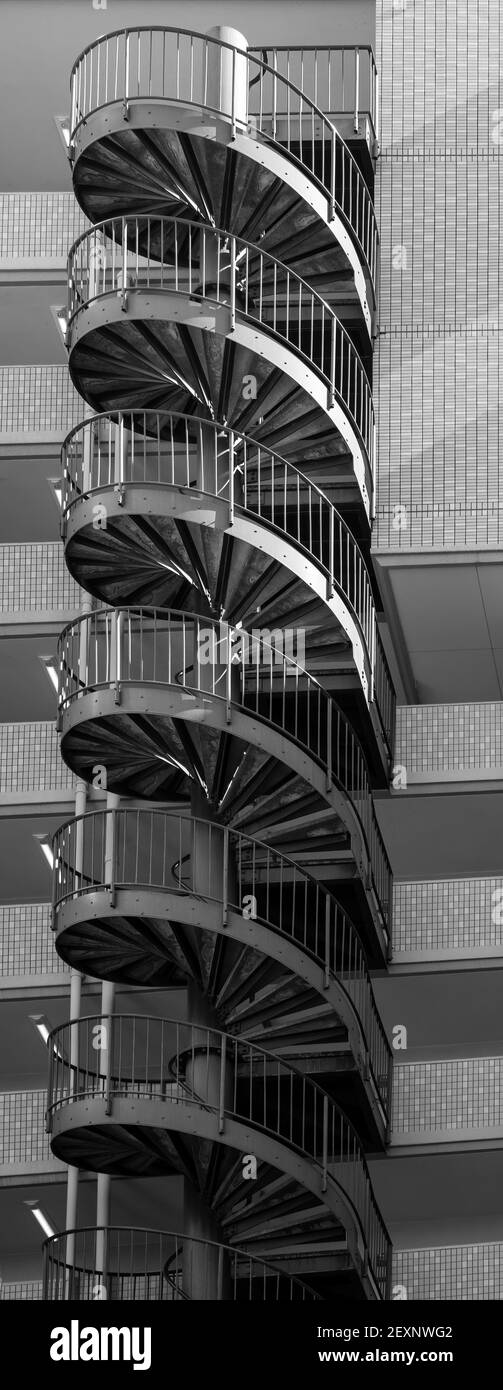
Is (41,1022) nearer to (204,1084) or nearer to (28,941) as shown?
(28,941)

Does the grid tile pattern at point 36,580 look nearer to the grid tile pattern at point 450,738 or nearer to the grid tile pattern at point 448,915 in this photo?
the grid tile pattern at point 450,738

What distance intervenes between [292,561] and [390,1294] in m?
5.28

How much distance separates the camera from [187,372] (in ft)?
54.1

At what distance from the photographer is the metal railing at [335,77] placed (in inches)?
776

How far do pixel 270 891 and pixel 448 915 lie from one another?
98.2 inches

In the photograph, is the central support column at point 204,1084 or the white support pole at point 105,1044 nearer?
the central support column at point 204,1084

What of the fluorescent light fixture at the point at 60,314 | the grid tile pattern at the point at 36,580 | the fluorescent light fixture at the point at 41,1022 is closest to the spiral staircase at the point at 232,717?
the grid tile pattern at the point at 36,580

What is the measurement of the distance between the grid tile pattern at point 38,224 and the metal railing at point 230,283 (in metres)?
0.21

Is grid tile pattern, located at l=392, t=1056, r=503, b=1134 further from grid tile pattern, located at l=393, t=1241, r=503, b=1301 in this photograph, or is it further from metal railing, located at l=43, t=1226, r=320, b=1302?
metal railing, located at l=43, t=1226, r=320, b=1302

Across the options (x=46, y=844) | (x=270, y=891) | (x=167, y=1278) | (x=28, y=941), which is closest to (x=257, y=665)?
(x=270, y=891)

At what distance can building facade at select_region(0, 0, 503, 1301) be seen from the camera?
15391 millimetres
